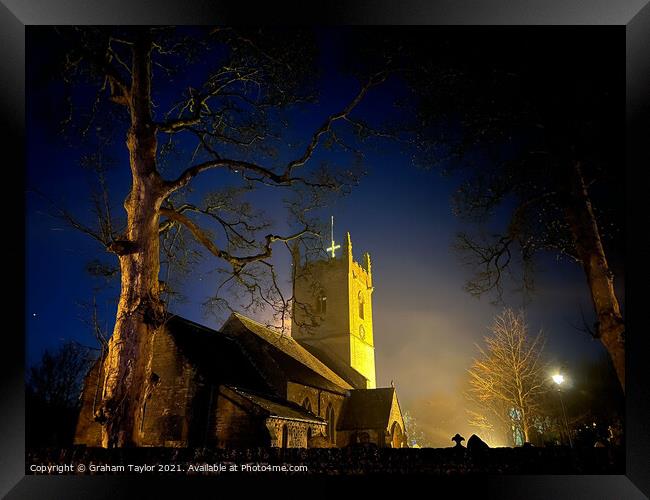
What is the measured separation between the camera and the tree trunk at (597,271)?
23.7ft

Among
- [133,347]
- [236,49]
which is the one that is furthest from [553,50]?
[133,347]

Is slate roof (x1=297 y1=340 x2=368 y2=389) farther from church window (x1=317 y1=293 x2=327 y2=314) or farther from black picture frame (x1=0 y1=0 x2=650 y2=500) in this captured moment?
black picture frame (x1=0 y1=0 x2=650 y2=500)

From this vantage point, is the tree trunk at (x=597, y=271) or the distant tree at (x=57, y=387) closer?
the tree trunk at (x=597, y=271)

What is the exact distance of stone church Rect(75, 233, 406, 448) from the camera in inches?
568

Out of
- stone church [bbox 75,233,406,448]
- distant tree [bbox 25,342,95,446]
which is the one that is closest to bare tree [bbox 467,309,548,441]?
stone church [bbox 75,233,406,448]

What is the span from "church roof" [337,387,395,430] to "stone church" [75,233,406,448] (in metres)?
0.05

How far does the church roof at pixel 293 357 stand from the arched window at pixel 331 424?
3.81 ft

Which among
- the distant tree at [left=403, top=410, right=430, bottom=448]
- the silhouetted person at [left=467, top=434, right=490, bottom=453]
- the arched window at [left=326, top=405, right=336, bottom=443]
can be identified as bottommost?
the distant tree at [left=403, top=410, right=430, bottom=448]

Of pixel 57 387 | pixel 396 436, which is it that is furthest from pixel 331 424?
pixel 57 387

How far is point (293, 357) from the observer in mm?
23375

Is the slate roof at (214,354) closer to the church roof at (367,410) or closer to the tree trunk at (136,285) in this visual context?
the tree trunk at (136,285)

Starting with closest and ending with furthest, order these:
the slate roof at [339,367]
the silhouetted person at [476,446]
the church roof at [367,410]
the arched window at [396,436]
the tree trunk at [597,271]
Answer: the silhouetted person at [476,446] < the tree trunk at [597,271] < the church roof at [367,410] < the arched window at [396,436] < the slate roof at [339,367]

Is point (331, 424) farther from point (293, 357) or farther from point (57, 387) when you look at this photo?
point (57, 387)

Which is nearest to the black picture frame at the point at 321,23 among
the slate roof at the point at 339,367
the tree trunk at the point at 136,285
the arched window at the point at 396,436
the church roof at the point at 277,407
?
the tree trunk at the point at 136,285
